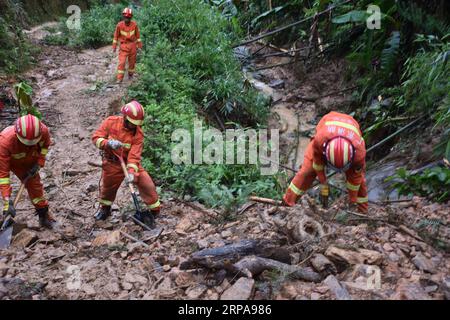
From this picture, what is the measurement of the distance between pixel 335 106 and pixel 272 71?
2.60 m

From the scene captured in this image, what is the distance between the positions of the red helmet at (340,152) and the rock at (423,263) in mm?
1054

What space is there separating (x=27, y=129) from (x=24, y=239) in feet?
3.69

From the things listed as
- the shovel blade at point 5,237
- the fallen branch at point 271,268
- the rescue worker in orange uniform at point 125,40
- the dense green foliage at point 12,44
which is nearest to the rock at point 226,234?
the fallen branch at point 271,268

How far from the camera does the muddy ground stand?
3098 mm

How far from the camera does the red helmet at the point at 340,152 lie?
3.93m

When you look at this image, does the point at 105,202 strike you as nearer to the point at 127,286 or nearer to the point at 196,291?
the point at 127,286

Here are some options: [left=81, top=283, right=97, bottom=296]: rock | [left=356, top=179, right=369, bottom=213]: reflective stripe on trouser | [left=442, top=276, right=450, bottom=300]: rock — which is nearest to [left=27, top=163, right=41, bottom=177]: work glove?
[left=81, top=283, right=97, bottom=296]: rock

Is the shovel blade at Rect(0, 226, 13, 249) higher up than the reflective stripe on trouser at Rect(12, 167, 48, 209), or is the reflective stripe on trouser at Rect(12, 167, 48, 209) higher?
the reflective stripe on trouser at Rect(12, 167, 48, 209)

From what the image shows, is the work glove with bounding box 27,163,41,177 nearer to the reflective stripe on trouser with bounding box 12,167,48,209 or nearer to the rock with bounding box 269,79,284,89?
the reflective stripe on trouser with bounding box 12,167,48,209

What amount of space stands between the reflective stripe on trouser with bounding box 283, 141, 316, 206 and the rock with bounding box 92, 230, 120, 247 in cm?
190

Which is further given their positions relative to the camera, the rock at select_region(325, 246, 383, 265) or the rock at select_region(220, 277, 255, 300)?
the rock at select_region(325, 246, 383, 265)

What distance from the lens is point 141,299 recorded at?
3.07 metres

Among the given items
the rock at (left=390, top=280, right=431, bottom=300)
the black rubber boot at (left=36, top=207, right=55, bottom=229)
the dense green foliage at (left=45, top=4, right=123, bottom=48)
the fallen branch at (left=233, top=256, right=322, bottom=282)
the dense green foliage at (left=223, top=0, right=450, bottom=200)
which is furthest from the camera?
the dense green foliage at (left=45, top=4, right=123, bottom=48)

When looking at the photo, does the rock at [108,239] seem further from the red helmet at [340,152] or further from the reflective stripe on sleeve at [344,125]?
the reflective stripe on sleeve at [344,125]
